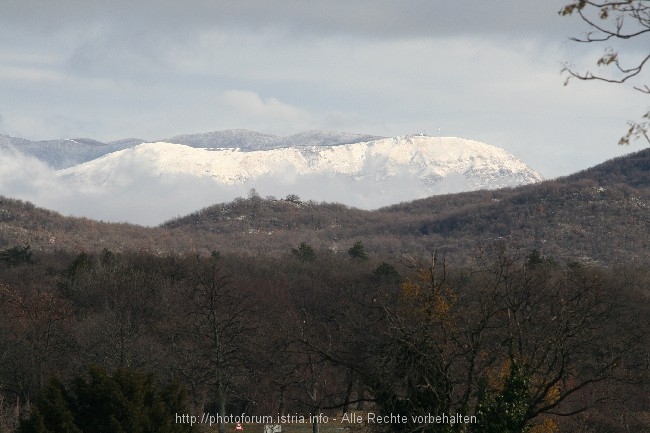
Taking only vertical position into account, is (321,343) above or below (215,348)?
above

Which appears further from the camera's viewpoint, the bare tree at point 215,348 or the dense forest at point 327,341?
the bare tree at point 215,348

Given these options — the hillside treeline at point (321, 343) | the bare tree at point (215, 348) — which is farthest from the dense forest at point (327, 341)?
the bare tree at point (215, 348)

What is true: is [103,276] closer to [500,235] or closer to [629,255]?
[629,255]

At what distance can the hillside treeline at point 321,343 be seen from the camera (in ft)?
57.6

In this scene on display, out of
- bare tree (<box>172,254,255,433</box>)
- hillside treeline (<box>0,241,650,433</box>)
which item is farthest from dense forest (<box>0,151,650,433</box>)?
bare tree (<box>172,254,255,433</box>)

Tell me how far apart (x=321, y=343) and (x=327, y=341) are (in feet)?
24.7

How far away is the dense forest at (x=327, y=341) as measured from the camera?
17.6 meters

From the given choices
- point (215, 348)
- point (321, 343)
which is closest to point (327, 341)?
point (215, 348)

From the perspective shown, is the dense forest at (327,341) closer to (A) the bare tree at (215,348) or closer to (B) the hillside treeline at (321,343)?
(B) the hillside treeline at (321,343)

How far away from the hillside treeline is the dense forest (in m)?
0.08

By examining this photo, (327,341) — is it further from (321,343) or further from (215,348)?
(321,343)

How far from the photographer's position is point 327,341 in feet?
126

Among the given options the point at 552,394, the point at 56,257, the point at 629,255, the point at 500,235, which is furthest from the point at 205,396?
the point at 500,235

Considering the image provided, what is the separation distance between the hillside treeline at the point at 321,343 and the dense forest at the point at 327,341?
75 mm
